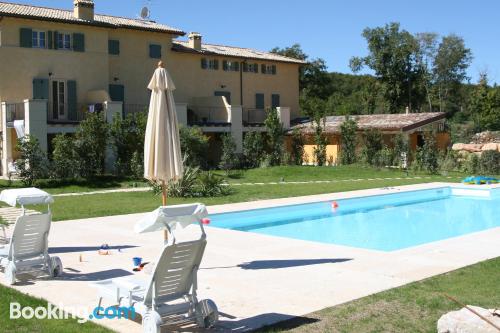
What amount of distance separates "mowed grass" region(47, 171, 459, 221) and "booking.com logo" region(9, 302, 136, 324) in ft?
26.0

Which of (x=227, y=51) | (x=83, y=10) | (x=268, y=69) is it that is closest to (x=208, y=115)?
(x=227, y=51)

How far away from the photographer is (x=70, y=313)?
20.9ft

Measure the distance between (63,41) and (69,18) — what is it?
1.16 meters

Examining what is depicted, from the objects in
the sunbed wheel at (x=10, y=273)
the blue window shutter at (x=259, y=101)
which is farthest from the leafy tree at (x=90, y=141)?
the sunbed wheel at (x=10, y=273)

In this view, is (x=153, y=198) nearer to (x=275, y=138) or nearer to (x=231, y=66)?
(x=275, y=138)

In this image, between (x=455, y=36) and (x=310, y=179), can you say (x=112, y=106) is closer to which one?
(x=310, y=179)

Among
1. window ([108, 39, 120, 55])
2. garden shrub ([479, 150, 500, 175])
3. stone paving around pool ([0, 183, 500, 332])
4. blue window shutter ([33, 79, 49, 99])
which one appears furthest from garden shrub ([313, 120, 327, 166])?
stone paving around pool ([0, 183, 500, 332])

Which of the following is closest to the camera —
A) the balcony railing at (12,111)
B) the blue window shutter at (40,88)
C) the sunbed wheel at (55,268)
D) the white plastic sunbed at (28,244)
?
the white plastic sunbed at (28,244)

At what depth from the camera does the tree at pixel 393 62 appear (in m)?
51.8

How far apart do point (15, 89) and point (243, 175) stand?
1140 centimetres

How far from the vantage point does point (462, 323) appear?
503 centimetres

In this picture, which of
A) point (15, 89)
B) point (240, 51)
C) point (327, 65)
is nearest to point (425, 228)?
point (15, 89)

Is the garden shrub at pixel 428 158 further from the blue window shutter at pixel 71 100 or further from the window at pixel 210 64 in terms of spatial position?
the blue window shutter at pixel 71 100

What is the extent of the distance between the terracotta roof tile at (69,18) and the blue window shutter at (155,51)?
3.11 ft
